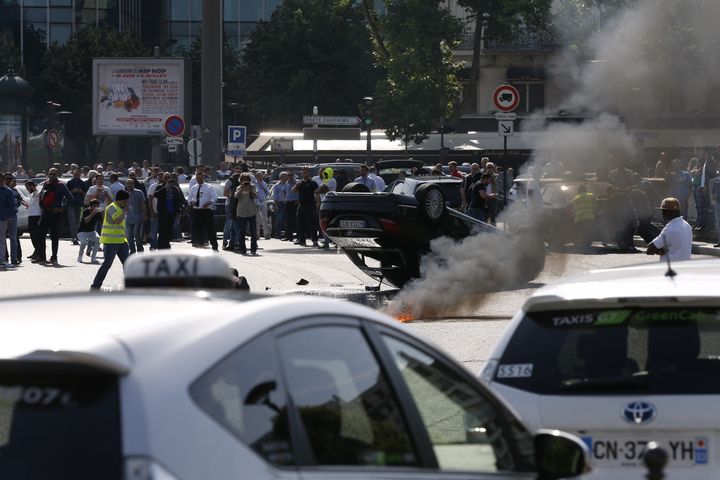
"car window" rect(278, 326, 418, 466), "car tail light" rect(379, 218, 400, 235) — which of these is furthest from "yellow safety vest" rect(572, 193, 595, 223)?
"car window" rect(278, 326, 418, 466)

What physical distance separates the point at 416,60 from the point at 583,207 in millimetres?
32236

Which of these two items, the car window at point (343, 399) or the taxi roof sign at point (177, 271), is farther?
the taxi roof sign at point (177, 271)

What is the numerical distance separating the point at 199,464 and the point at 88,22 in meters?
80.9

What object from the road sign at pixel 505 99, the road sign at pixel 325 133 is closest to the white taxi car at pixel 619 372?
the road sign at pixel 505 99

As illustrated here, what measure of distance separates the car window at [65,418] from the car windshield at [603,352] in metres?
2.88

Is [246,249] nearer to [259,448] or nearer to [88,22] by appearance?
[259,448]

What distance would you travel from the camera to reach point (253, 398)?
3.35m

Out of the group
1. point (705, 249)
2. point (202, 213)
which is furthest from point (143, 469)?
point (202, 213)

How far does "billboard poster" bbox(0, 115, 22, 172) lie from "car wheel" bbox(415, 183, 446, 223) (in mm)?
40361

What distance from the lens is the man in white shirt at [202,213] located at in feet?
99.8

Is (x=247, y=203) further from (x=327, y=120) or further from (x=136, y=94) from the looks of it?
(x=136, y=94)

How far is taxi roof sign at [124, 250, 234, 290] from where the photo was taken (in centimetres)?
397

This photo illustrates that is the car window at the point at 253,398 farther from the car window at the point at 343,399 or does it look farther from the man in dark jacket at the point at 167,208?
the man in dark jacket at the point at 167,208

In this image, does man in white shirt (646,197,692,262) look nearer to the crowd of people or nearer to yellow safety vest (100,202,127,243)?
yellow safety vest (100,202,127,243)
